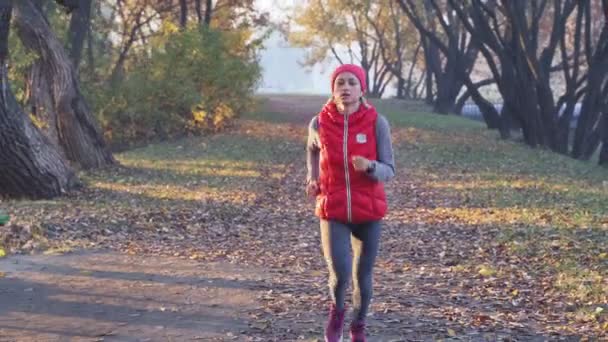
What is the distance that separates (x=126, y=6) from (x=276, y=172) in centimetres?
2145

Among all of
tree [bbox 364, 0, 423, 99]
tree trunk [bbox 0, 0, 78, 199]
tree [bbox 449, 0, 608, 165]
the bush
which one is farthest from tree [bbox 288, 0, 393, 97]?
tree trunk [bbox 0, 0, 78, 199]

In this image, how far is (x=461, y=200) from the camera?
1641cm

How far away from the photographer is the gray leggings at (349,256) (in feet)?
21.3

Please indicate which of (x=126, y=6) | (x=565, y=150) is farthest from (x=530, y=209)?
(x=126, y=6)

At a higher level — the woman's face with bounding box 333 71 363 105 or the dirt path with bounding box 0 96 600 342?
the woman's face with bounding box 333 71 363 105

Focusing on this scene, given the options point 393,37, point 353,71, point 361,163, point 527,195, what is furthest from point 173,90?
point 393,37

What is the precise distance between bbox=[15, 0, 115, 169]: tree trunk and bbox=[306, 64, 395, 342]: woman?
12.5m

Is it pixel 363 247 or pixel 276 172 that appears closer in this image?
pixel 363 247

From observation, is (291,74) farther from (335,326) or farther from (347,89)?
(347,89)

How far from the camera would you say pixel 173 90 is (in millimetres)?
29047

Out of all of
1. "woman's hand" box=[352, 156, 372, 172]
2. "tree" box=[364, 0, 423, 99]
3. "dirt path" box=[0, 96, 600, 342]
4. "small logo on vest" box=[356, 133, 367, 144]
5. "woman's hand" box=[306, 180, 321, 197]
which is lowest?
"dirt path" box=[0, 96, 600, 342]

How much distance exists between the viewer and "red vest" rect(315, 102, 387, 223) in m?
6.38

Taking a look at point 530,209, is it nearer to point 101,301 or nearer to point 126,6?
point 101,301

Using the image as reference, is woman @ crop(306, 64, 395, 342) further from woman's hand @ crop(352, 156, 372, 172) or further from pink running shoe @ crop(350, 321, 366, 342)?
pink running shoe @ crop(350, 321, 366, 342)
